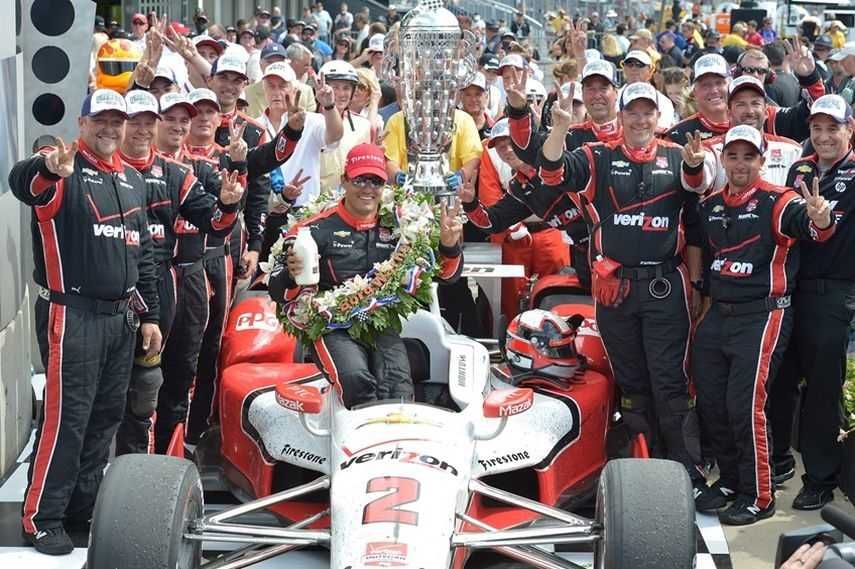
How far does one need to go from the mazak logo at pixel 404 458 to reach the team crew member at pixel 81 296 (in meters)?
1.56

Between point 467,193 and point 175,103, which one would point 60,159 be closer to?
point 175,103

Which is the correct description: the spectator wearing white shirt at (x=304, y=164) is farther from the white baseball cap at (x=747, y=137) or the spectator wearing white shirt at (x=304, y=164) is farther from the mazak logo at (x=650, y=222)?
the white baseball cap at (x=747, y=137)

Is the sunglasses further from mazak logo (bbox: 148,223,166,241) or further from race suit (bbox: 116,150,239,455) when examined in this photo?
mazak logo (bbox: 148,223,166,241)

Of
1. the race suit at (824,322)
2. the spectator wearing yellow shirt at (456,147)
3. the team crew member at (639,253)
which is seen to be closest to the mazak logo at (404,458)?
the team crew member at (639,253)

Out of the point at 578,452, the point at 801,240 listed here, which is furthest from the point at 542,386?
the point at 801,240

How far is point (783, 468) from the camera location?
26.8 ft

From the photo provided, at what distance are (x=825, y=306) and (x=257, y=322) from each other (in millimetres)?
3097

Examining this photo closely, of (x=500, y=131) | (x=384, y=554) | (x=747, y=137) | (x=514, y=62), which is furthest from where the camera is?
(x=514, y=62)

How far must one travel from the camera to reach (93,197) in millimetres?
6859

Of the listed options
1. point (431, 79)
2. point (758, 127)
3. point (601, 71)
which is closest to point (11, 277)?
point (431, 79)

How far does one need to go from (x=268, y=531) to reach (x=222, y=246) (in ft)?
9.54

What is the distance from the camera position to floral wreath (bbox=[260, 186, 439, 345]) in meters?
7.13

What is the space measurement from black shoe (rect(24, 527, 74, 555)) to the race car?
0.67m

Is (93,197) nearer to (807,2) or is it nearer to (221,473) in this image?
(221,473)
